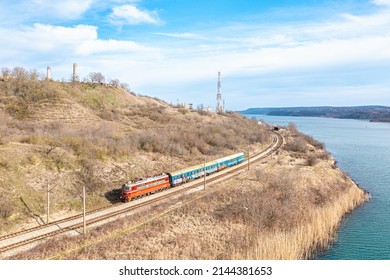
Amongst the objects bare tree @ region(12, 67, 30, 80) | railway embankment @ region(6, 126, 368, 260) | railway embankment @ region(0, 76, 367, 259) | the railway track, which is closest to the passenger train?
the railway track

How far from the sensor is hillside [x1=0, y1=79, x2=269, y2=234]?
33594mm

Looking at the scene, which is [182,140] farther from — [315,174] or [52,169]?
[52,169]

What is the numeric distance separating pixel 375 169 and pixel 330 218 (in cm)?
4099

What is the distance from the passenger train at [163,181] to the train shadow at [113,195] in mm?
1136

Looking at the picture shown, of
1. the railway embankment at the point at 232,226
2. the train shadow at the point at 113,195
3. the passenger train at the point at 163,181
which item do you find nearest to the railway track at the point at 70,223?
the passenger train at the point at 163,181

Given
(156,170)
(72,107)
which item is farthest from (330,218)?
(72,107)

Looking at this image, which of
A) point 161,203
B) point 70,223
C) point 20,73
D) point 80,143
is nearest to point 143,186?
point 161,203

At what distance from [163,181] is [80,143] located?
12.2m

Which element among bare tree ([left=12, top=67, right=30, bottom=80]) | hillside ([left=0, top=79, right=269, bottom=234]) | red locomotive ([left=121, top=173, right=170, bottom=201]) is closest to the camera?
hillside ([left=0, top=79, right=269, bottom=234])

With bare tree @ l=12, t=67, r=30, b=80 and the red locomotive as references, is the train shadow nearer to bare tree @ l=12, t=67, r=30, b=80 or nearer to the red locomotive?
the red locomotive

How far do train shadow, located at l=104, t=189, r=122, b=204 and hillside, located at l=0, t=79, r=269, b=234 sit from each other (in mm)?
115

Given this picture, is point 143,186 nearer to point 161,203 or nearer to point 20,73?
point 161,203

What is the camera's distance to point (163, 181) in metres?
41.6

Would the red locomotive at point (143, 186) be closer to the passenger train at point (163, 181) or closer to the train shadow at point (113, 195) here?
the passenger train at point (163, 181)
